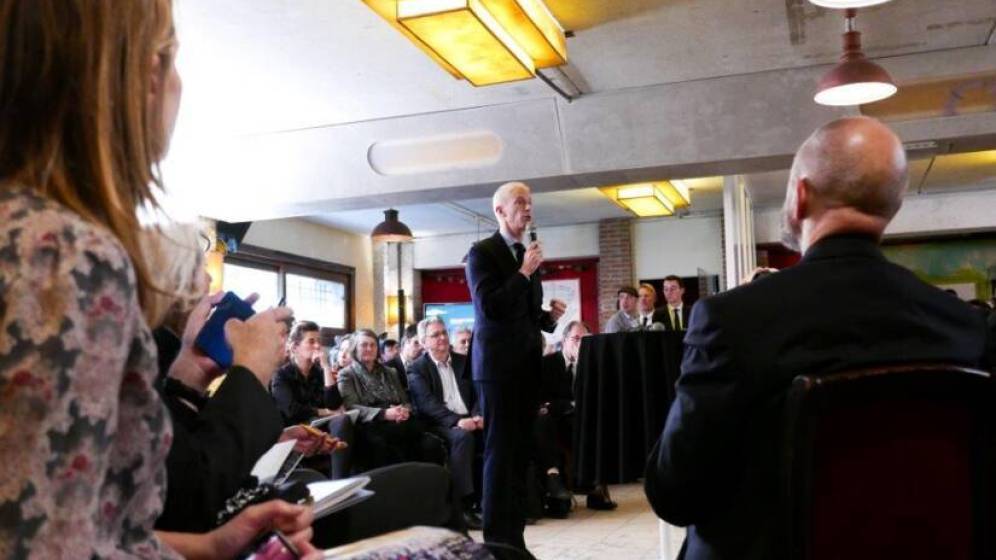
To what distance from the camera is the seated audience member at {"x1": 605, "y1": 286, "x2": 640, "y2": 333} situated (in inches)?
267

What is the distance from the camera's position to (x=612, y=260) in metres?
11.7

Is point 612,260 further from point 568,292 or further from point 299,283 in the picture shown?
point 299,283

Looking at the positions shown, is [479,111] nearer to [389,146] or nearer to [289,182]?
[389,146]

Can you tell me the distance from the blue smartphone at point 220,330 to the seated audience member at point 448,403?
4061 mm

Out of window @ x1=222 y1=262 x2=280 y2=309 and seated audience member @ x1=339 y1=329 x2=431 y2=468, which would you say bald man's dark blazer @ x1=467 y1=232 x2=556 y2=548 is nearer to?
seated audience member @ x1=339 y1=329 x2=431 y2=468

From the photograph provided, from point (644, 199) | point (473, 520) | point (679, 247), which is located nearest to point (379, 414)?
point (473, 520)

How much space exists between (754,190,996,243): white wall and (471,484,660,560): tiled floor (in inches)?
259

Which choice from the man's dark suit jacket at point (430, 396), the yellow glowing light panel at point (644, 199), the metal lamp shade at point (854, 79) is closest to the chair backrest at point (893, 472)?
the metal lamp shade at point (854, 79)

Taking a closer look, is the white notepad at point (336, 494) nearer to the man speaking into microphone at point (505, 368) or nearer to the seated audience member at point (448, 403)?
the man speaking into microphone at point (505, 368)

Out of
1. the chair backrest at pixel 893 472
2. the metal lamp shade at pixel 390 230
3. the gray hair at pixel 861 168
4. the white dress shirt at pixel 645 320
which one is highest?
the metal lamp shade at pixel 390 230

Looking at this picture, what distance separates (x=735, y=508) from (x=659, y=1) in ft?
12.4

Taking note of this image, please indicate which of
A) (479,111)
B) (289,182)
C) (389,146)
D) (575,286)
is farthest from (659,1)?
(575,286)

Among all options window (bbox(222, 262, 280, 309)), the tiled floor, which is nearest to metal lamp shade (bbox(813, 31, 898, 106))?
the tiled floor

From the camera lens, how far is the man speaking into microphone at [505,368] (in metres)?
3.17
